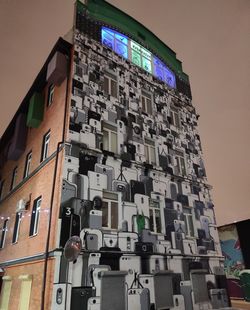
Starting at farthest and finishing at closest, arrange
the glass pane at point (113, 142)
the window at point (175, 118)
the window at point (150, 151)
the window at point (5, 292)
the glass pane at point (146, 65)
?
the glass pane at point (146, 65), the window at point (175, 118), the window at point (150, 151), the glass pane at point (113, 142), the window at point (5, 292)

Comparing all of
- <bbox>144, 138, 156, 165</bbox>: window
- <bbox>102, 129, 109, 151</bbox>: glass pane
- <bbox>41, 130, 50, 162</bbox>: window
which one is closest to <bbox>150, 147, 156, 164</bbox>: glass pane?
<bbox>144, 138, 156, 165</bbox>: window

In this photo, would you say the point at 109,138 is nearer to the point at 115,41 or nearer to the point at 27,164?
the point at 27,164

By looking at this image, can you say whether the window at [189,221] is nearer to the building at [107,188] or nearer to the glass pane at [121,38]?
the building at [107,188]

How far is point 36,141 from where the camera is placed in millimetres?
9953

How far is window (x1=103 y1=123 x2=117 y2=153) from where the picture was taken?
8.59 meters

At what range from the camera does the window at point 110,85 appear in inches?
378

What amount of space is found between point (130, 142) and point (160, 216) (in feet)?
9.34

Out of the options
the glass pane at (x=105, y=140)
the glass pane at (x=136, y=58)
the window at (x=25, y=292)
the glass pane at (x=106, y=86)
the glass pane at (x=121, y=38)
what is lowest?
the window at (x=25, y=292)

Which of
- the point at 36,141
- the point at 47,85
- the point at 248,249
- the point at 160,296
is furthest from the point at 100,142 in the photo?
the point at 248,249

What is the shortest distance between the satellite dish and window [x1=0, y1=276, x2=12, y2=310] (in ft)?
12.5

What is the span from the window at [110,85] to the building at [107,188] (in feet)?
0.19

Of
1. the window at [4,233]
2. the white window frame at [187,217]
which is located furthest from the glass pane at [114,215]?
the window at [4,233]

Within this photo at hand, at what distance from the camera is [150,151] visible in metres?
10.0

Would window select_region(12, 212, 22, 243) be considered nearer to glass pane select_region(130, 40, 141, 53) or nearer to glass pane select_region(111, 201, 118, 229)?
glass pane select_region(111, 201, 118, 229)
